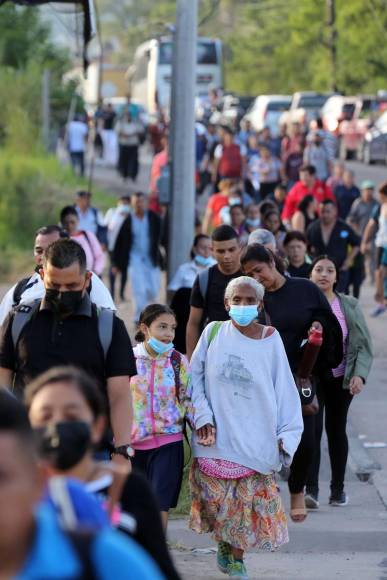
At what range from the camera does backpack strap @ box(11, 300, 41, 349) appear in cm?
634

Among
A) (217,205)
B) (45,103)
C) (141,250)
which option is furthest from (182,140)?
(45,103)

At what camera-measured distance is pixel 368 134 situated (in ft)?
143

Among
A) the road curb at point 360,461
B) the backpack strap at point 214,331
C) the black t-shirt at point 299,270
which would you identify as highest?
the backpack strap at point 214,331

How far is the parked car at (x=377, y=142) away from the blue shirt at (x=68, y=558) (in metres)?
40.2

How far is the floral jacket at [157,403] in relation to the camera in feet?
25.4

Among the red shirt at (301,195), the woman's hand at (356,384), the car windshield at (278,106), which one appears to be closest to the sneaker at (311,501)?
the woman's hand at (356,384)

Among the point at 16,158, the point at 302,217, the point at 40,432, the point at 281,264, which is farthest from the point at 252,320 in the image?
the point at 16,158

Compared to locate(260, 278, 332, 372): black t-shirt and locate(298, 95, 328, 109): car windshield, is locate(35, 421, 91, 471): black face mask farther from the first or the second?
locate(298, 95, 328, 109): car windshield

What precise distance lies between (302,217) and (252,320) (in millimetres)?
9850

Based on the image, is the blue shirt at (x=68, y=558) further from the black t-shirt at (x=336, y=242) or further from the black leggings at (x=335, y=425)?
the black t-shirt at (x=336, y=242)

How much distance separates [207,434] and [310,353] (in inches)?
48.8

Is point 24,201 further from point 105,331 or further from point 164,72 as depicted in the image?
point 164,72

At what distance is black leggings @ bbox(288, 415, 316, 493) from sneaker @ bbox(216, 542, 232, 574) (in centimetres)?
103

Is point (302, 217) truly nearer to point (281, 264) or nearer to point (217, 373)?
point (281, 264)
